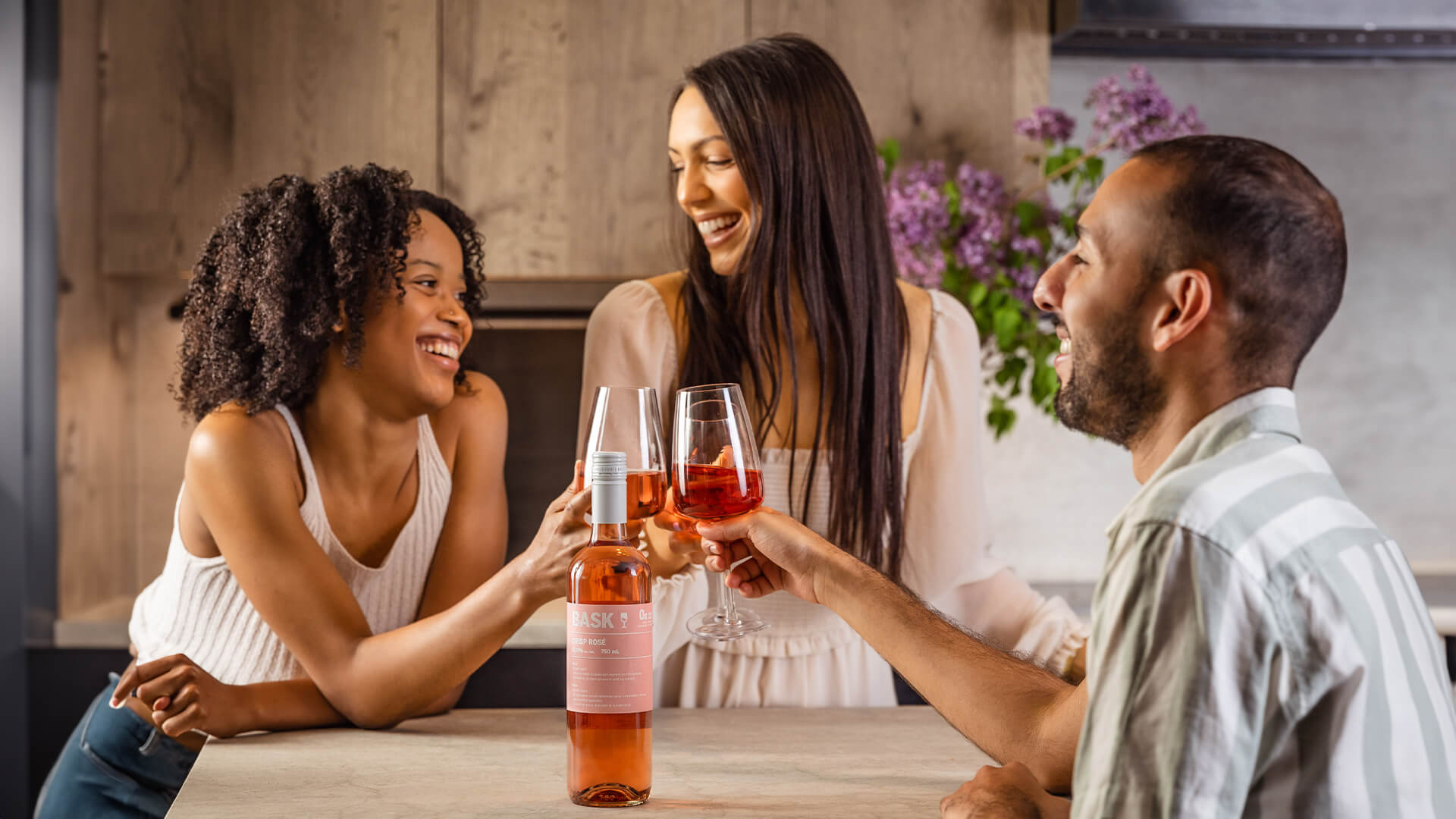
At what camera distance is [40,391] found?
2.31 m

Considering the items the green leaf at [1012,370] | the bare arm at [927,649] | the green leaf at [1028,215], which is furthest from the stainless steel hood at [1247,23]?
the bare arm at [927,649]

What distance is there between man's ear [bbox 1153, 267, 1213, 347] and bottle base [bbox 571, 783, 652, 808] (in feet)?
1.74

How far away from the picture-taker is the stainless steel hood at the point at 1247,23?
2.40 meters

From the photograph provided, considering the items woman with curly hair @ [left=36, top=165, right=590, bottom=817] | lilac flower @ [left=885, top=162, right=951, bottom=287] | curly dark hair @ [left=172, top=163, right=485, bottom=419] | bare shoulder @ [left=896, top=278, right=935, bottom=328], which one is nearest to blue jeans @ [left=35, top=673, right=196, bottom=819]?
woman with curly hair @ [left=36, top=165, right=590, bottom=817]

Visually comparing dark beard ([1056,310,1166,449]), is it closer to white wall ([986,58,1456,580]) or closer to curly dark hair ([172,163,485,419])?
curly dark hair ([172,163,485,419])

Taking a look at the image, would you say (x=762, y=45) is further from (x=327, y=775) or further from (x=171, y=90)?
(x=171, y=90)

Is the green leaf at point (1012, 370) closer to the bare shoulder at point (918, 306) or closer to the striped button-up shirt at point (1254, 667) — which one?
the bare shoulder at point (918, 306)

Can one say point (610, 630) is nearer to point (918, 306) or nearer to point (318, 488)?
point (318, 488)

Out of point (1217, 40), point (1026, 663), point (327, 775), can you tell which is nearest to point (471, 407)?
point (327, 775)

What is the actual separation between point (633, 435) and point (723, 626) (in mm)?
248

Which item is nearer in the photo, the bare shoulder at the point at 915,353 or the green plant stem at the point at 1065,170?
the bare shoulder at the point at 915,353

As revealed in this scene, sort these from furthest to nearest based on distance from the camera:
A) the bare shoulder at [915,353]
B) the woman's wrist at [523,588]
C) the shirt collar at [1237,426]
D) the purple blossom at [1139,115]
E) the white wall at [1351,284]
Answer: the white wall at [1351,284] < the purple blossom at [1139,115] < the bare shoulder at [915,353] < the woman's wrist at [523,588] < the shirt collar at [1237,426]

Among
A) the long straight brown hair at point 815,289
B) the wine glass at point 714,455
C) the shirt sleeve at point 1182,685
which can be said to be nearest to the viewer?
the shirt sleeve at point 1182,685

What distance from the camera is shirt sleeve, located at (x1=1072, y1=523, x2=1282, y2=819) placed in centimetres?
61
